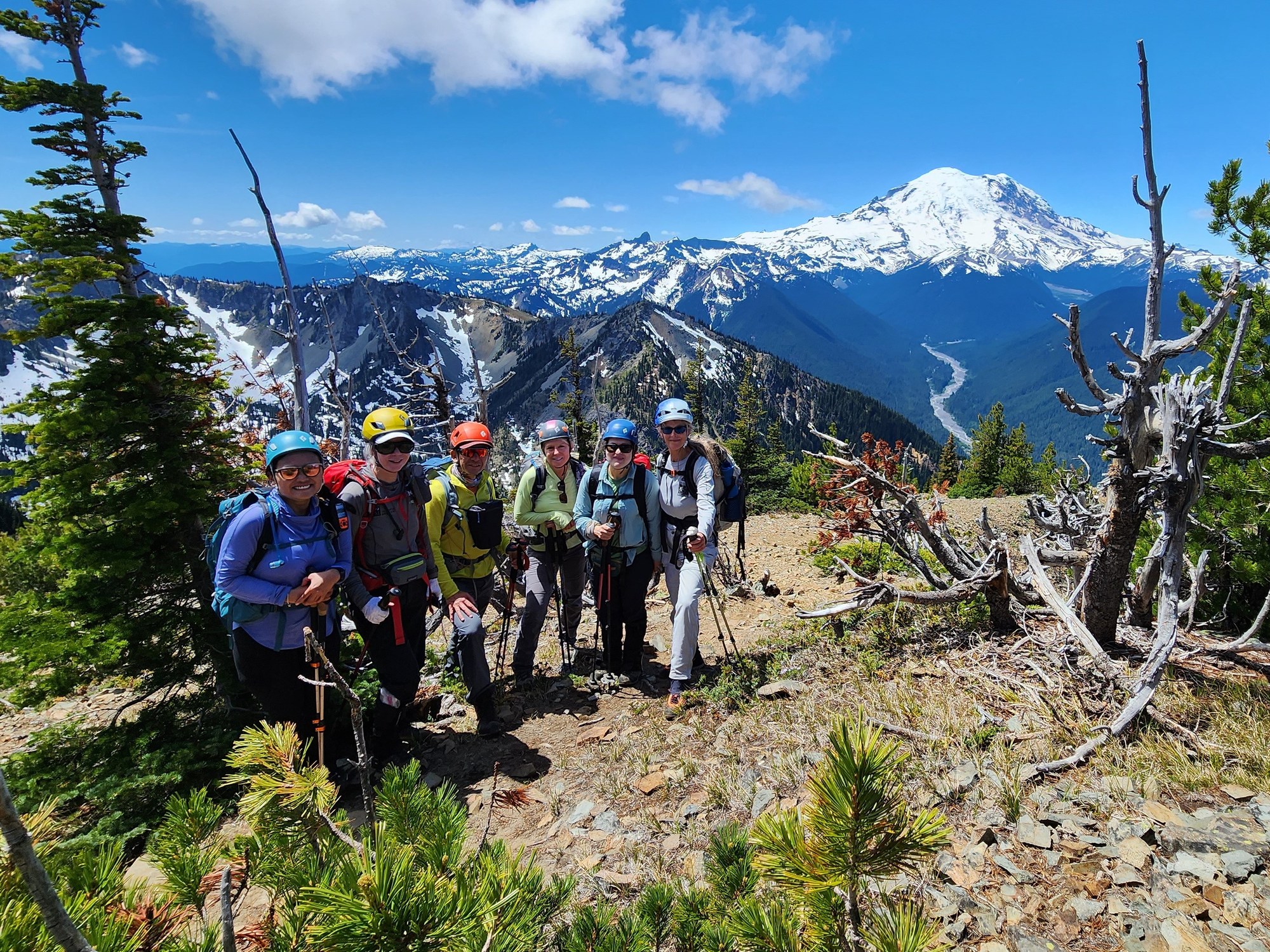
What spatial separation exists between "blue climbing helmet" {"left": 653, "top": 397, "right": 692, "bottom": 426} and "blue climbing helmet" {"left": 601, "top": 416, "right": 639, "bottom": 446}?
0.24 metres

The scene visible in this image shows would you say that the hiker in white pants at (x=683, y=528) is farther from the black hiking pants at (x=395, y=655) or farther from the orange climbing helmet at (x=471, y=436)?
the black hiking pants at (x=395, y=655)

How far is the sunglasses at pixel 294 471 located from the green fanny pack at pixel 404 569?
106cm

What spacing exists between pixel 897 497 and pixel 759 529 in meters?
11.6

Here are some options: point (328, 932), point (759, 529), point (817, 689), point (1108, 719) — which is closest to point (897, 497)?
point (817, 689)

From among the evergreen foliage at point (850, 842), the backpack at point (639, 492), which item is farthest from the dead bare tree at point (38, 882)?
the backpack at point (639, 492)

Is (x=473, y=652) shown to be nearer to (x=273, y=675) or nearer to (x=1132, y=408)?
(x=273, y=675)

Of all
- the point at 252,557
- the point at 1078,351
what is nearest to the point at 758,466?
the point at 1078,351

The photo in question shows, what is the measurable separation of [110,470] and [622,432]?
4583mm

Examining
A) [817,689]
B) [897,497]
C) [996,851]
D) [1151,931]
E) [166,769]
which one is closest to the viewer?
[1151,931]

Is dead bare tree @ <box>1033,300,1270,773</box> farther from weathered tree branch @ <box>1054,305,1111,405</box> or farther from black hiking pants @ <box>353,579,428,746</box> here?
black hiking pants @ <box>353,579,428,746</box>

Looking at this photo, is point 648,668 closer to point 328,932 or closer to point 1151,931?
point 1151,931

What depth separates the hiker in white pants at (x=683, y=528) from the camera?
575 centimetres

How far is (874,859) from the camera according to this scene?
1.33 meters

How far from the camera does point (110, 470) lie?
5.24 metres
